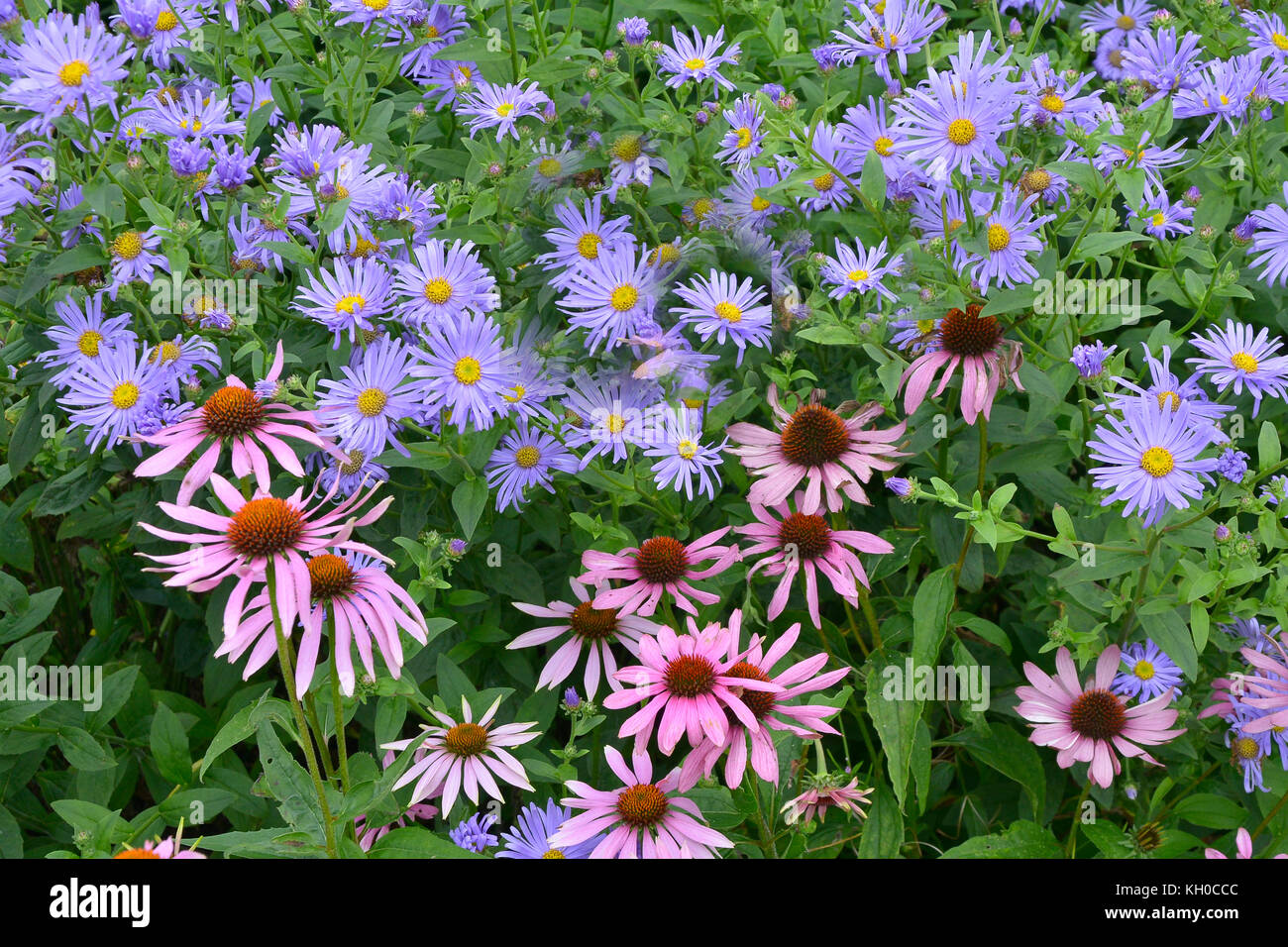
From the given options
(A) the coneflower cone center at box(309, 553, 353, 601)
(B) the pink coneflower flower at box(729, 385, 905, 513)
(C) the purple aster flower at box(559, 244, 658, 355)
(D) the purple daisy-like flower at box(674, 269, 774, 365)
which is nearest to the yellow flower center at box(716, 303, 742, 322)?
(D) the purple daisy-like flower at box(674, 269, 774, 365)

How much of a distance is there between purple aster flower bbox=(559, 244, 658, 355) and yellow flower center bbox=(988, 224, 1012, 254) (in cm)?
59

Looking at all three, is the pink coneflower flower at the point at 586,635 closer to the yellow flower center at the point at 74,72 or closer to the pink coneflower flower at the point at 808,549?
the pink coneflower flower at the point at 808,549

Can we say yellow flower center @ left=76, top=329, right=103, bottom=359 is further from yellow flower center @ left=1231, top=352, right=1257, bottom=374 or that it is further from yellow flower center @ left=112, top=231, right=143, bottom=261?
yellow flower center @ left=1231, top=352, right=1257, bottom=374

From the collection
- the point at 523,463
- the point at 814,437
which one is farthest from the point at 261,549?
the point at 814,437

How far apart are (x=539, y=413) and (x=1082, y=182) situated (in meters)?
0.97

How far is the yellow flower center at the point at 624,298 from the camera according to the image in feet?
6.97

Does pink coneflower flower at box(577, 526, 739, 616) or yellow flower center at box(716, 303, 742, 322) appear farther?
yellow flower center at box(716, 303, 742, 322)

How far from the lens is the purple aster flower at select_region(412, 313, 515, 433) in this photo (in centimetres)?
193

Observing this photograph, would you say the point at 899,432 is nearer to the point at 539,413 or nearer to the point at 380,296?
the point at 539,413

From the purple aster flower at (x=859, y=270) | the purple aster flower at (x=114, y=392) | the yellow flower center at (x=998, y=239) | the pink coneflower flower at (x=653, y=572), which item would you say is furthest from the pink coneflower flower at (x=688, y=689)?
the purple aster flower at (x=114, y=392)

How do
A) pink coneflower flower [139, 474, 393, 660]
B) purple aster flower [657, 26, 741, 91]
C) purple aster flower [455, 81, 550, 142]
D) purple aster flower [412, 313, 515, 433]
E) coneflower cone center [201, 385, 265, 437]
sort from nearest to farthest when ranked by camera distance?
pink coneflower flower [139, 474, 393, 660], coneflower cone center [201, 385, 265, 437], purple aster flower [412, 313, 515, 433], purple aster flower [455, 81, 550, 142], purple aster flower [657, 26, 741, 91]

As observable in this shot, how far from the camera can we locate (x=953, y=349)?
1908 mm

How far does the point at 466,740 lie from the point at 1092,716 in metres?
0.98
